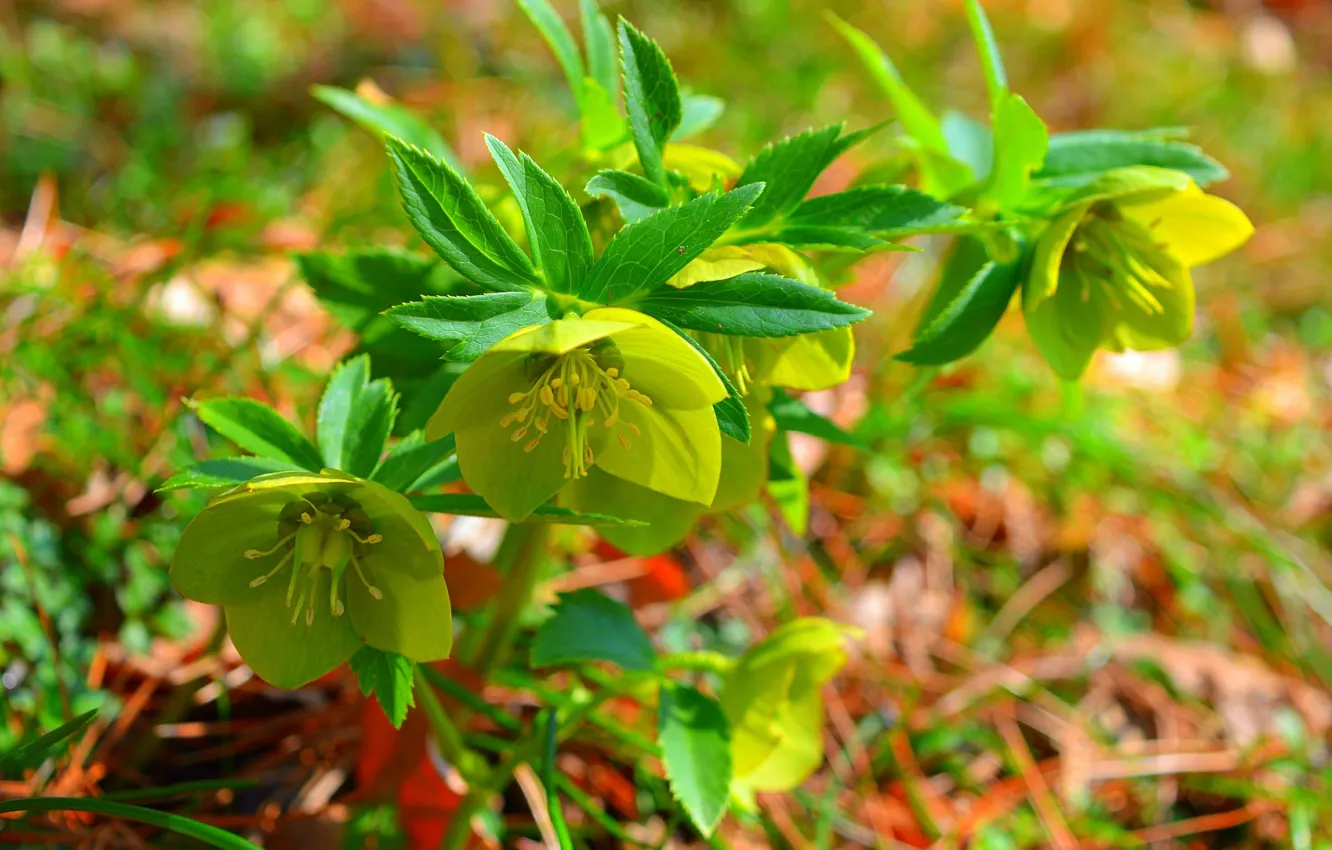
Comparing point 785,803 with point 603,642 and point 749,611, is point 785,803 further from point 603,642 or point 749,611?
point 603,642

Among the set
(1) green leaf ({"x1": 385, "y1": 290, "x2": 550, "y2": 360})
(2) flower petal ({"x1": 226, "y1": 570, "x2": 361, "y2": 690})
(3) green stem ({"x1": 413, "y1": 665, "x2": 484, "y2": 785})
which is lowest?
(3) green stem ({"x1": 413, "y1": 665, "x2": 484, "y2": 785})

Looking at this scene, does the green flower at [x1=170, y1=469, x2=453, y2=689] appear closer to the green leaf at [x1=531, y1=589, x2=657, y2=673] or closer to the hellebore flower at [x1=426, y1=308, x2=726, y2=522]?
the hellebore flower at [x1=426, y1=308, x2=726, y2=522]

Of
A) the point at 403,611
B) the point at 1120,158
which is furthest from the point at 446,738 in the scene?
the point at 1120,158

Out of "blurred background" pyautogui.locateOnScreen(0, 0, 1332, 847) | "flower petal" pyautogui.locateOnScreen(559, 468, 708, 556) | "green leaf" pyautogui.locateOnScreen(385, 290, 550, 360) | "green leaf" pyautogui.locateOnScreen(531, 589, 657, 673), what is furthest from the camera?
"blurred background" pyautogui.locateOnScreen(0, 0, 1332, 847)

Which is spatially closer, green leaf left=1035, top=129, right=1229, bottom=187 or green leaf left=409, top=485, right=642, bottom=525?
green leaf left=409, top=485, right=642, bottom=525

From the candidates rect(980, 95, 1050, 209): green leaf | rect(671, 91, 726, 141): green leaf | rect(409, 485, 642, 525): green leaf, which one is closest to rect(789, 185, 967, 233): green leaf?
rect(980, 95, 1050, 209): green leaf

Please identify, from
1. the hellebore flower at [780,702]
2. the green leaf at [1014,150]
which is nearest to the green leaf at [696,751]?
the hellebore flower at [780,702]
